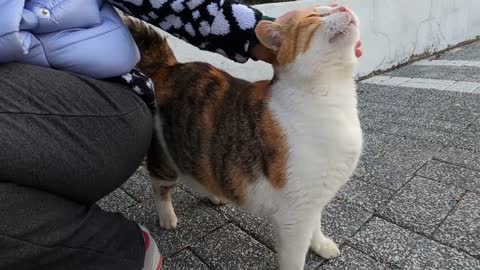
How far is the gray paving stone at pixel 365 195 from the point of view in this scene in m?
1.71

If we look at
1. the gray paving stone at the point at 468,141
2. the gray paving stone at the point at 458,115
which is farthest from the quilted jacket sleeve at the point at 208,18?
the gray paving stone at the point at 458,115

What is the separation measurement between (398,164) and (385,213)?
503 millimetres

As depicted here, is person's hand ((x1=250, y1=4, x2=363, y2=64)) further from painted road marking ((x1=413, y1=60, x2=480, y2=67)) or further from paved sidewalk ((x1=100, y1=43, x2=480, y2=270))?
painted road marking ((x1=413, y1=60, x2=480, y2=67))

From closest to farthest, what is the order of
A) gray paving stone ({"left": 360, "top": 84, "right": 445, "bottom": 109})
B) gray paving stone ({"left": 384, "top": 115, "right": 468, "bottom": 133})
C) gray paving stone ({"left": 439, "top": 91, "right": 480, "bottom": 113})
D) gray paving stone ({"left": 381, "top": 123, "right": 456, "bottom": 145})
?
gray paving stone ({"left": 381, "top": 123, "right": 456, "bottom": 145}) < gray paving stone ({"left": 384, "top": 115, "right": 468, "bottom": 133}) < gray paving stone ({"left": 439, "top": 91, "right": 480, "bottom": 113}) < gray paving stone ({"left": 360, "top": 84, "right": 445, "bottom": 109})

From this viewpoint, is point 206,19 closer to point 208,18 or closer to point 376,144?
point 208,18

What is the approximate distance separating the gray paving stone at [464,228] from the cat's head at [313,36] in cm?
79

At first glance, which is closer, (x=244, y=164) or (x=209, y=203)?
(x=244, y=164)

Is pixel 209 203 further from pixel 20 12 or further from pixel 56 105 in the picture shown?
pixel 20 12

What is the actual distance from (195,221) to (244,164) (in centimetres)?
57

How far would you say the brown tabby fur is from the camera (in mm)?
1203

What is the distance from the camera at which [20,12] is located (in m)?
0.90

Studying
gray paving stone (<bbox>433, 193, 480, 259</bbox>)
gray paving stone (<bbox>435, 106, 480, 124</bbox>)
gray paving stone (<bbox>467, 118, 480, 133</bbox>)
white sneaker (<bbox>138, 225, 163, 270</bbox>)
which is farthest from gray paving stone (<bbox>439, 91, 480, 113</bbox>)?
white sneaker (<bbox>138, 225, 163, 270</bbox>)

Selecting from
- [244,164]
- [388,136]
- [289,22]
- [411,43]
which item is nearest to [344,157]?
[244,164]

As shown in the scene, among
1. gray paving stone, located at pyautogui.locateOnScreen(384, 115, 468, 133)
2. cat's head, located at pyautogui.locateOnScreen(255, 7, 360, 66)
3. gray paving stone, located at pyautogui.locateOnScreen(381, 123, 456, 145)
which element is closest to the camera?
cat's head, located at pyautogui.locateOnScreen(255, 7, 360, 66)
